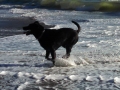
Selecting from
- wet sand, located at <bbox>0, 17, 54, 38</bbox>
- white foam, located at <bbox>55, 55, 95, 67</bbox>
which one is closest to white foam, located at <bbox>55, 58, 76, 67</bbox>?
white foam, located at <bbox>55, 55, 95, 67</bbox>

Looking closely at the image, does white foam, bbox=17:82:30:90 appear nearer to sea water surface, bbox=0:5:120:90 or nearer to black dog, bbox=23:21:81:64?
sea water surface, bbox=0:5:120:90

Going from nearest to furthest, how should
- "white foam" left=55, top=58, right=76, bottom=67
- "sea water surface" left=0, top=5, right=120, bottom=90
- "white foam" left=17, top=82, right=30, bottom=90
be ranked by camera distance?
"white foam" left=17, top=82, right=30, bottom=90 < "sea water surface" left=0, top=5, right=120, bottom=90 < "white foam" left=55, top=58, right=76, bottom=67

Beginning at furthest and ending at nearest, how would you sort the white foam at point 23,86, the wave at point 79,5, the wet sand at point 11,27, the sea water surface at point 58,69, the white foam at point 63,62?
the wave at point 79,5 < the wet sand at point 11,27 < the white foam at point 63,62 < the sea water surface at point 58,69 < the white foam at point 23,86

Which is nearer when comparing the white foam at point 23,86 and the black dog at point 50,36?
the white foam at point 23,86

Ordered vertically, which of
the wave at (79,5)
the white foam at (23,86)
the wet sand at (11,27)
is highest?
the white foam at (23,86)

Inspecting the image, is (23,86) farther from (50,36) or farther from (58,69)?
(50,36)

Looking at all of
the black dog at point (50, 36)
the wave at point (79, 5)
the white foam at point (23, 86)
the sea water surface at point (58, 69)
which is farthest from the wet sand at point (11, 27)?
the wave at point (79, 5)

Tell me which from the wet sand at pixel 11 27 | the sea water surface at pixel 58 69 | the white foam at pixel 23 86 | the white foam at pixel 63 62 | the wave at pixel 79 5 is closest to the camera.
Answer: the white foam at pixel 23 86

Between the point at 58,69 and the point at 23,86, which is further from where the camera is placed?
the point at 58,69

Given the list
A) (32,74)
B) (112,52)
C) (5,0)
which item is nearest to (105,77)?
(32,74)

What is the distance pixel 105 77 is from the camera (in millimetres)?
7133

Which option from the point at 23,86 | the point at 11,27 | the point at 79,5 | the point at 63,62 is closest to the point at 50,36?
the point at 63,62

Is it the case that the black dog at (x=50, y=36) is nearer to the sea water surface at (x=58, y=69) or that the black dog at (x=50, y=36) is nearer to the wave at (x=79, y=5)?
the sea water surface at (x=58, y=69)

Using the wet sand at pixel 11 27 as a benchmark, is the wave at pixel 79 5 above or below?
below
